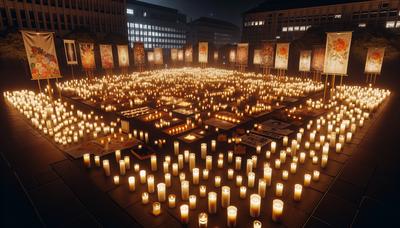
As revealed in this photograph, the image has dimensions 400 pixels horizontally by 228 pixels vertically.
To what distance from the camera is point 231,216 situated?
3957 millimetres

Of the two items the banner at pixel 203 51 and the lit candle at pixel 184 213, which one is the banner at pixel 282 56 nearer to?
the banner at pixel 203 51

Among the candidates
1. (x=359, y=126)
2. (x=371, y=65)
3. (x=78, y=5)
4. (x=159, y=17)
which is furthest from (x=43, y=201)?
(x=159, y=17)

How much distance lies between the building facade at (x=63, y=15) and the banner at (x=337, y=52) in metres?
35.0

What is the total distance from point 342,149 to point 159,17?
92.2m

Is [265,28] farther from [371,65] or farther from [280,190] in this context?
[280,190]

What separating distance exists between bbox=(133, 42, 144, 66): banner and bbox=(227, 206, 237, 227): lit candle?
26.8 metres

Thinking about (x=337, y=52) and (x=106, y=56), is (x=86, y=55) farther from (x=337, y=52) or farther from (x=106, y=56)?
(x=337, y=52)

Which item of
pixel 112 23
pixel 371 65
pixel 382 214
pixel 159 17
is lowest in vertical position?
pixel 382 214

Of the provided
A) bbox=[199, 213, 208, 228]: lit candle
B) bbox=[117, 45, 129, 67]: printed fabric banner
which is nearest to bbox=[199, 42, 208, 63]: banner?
bbox=[117, 45, 129, 67]: printed fabric banner

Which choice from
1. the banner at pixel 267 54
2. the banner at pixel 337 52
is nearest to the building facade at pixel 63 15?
the banner at pixel 267 54

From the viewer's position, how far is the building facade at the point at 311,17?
152 ft

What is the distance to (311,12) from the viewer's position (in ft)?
179

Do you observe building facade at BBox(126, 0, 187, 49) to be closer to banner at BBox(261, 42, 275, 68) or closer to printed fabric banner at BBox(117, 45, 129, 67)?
printed fabric banner at BBox(117, 45, 129, 67)

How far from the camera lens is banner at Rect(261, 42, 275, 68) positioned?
2337 centimetres
